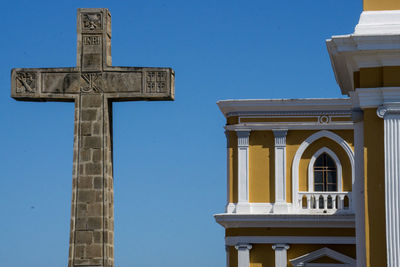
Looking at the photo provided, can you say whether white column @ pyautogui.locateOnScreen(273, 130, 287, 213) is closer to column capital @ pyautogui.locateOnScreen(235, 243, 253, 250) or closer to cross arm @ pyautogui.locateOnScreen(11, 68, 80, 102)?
column capital @ pyautogui.locateOnScreen(235, 243, 253, 250)

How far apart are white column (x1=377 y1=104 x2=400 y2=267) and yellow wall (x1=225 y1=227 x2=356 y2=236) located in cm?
1027

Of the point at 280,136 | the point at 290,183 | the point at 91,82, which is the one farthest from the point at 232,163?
the point at 91,82

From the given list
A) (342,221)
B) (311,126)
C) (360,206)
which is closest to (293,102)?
(311,126)

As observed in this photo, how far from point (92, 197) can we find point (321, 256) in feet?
39.4

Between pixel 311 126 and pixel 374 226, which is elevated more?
pixel 311 126

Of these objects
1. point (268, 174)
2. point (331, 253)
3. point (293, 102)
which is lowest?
point (331, 253)

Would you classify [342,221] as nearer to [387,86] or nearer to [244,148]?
[244,148]

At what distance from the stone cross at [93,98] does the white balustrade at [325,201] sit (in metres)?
11.7

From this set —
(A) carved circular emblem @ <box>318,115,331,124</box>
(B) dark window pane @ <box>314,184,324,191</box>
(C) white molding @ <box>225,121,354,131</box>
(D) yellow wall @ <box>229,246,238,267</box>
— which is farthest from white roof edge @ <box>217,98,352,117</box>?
(D) yellow wall @ <box>229,246,238,267</box>

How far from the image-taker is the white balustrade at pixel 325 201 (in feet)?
98.7

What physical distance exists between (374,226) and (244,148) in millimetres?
11544

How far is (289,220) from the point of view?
29.7 m

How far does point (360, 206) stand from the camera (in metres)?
20.1

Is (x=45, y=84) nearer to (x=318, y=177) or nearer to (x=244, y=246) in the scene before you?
(x=244, y=246)
